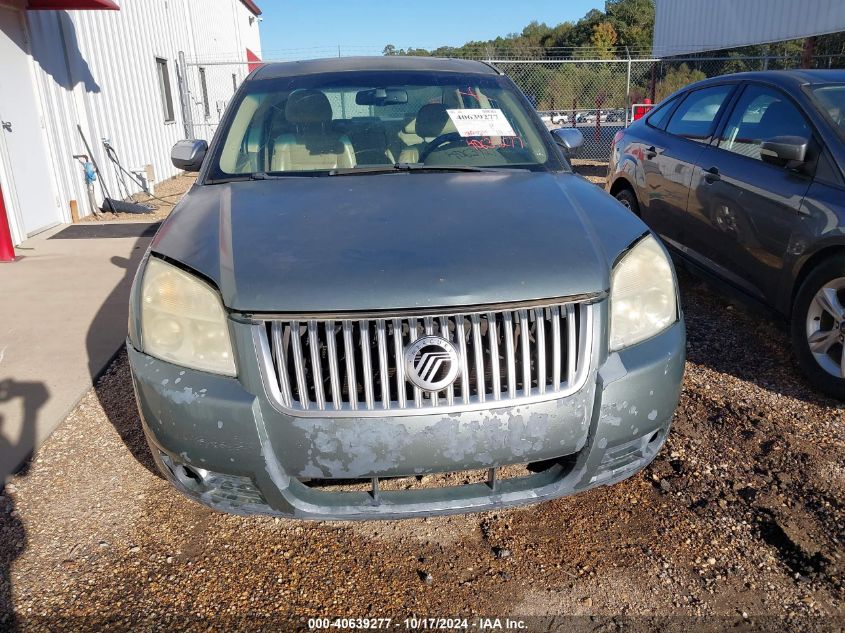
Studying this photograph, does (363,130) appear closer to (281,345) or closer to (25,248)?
(281,345)

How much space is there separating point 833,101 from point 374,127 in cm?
275

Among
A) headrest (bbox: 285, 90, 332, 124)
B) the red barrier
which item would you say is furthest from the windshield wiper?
the red barrier

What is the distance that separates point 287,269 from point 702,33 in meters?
23.3

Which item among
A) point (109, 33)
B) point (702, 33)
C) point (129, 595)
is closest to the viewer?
point (129, 595)

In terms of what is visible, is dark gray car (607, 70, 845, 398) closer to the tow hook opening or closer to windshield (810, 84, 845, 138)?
windshield (810, 84, 845, 138)

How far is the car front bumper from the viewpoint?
1.90 metres

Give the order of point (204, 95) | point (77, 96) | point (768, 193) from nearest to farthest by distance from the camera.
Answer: point (768, 193)
point (77, 96)
point (204, 95)

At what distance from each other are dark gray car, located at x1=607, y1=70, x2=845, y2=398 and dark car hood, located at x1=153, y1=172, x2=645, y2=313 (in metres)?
1.57

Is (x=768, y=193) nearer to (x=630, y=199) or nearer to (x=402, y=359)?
(x=630, y=199)

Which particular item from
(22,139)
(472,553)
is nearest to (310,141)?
(472,553)

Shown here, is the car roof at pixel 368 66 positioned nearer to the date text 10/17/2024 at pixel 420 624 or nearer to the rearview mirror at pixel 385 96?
the rearview mirror at pixel 385 96

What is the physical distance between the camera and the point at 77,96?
9008 mm

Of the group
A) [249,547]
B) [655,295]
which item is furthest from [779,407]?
[249,547]

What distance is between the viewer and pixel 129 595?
86.3 inches
